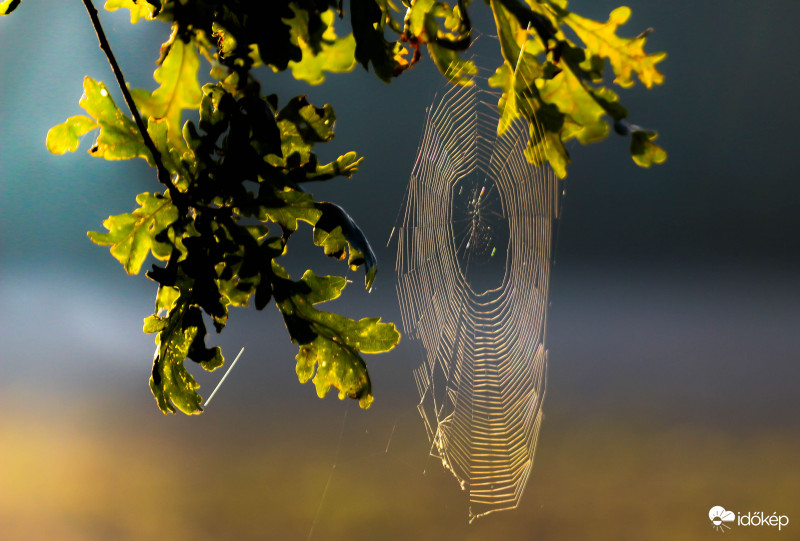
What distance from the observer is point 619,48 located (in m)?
1.03

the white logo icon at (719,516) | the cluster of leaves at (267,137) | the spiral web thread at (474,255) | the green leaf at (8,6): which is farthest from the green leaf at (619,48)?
the white logo icon at (719,516)

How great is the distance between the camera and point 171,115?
0.95 metres

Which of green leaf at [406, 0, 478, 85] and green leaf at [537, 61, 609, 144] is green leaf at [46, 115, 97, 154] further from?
green leaf at [537, 61, 609, 144]

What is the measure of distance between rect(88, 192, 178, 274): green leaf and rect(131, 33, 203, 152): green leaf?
0.09 meters

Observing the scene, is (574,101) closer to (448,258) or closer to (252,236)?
(252,236)

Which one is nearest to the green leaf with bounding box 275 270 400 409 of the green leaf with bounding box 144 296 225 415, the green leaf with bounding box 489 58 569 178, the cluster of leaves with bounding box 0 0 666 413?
the cluster of leaves with bounding box 0 0 666 413

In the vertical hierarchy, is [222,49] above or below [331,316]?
above

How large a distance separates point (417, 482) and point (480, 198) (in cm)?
187

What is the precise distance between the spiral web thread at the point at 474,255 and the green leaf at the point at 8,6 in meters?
0.88

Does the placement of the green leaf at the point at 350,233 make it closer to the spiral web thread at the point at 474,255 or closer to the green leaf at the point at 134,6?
the green leaf at the point at 134,6

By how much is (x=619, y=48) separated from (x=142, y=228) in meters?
0.83

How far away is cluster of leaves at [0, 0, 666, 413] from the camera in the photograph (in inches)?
31.9

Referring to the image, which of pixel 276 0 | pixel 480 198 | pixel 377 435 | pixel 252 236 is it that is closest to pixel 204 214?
pixel 252 236

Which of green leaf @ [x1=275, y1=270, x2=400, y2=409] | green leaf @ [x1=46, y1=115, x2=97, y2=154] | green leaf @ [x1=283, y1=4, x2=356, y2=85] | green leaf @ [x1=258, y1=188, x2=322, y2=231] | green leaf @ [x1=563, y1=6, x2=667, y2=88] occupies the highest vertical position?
green leaf @ [x1=283, y1=4, x2=356, y2=85]
